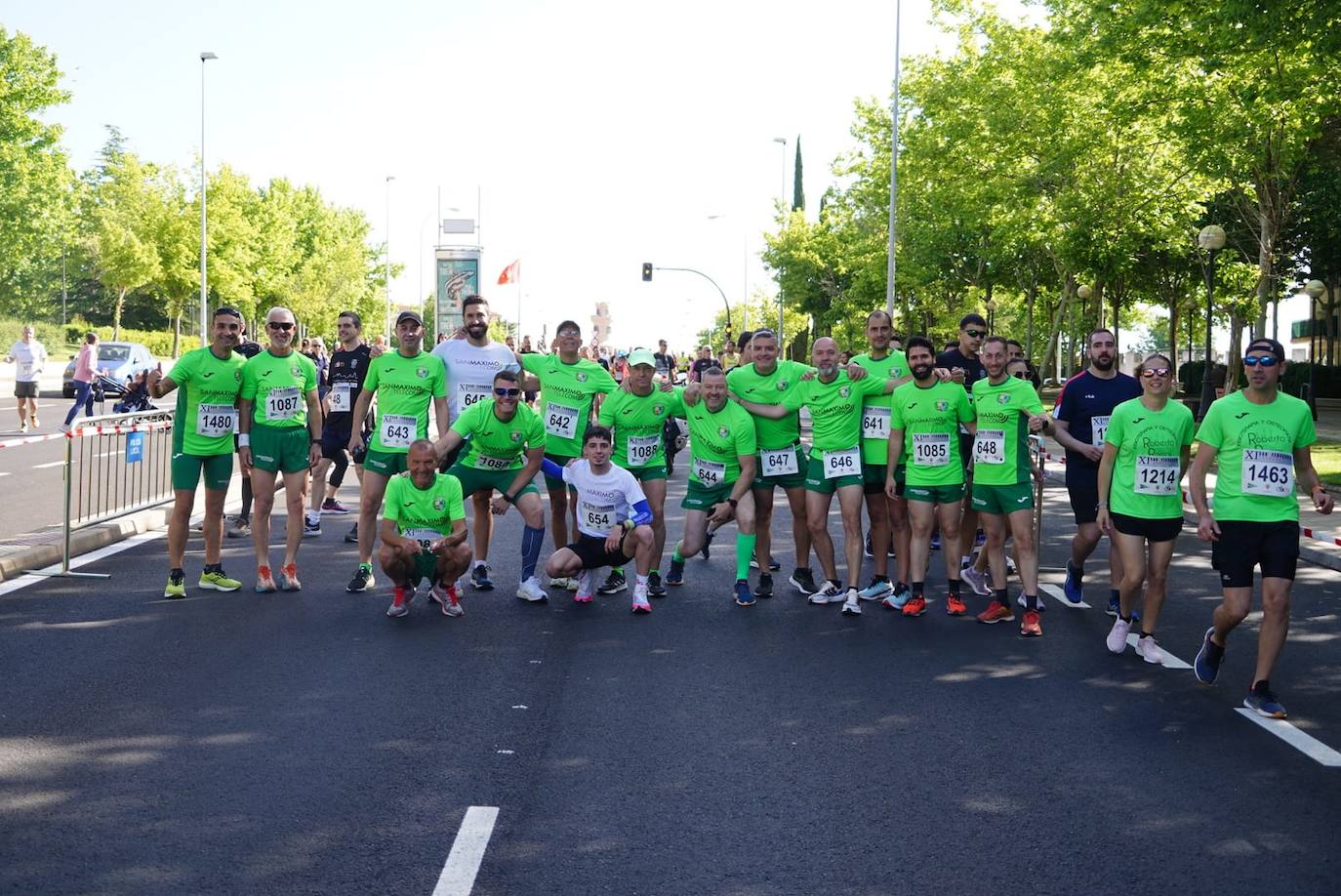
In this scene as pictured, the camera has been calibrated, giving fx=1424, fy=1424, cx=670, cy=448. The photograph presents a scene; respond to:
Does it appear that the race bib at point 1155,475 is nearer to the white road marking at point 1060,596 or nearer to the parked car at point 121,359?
the white road marking at point 1060,596

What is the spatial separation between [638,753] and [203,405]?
190 inches

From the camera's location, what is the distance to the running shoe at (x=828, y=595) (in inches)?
387

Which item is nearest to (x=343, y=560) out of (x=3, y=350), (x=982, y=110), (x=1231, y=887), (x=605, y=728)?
(x=605, y=728)

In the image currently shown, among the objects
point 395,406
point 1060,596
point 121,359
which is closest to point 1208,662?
point 1060,596

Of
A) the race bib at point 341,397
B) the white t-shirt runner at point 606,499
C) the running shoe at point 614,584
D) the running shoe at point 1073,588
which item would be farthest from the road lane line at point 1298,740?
the race bib at point 341,397

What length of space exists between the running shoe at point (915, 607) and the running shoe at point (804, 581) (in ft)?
3.10

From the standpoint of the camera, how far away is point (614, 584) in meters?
10.1

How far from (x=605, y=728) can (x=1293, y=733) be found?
10.3 ft

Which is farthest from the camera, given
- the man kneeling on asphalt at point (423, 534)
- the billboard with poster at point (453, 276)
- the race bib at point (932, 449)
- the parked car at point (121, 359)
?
the parked car at point (121, 359)

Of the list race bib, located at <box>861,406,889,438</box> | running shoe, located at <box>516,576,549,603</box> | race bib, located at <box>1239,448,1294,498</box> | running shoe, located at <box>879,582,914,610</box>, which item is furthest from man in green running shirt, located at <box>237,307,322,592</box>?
race bib, located at <box>1239,448,1294,498</box>

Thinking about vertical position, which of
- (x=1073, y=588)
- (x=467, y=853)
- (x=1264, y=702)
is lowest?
(x=467, y=853)

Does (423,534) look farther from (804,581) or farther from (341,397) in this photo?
(341,397)

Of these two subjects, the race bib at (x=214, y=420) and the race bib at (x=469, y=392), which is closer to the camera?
the race bib at (x=214, y=420)

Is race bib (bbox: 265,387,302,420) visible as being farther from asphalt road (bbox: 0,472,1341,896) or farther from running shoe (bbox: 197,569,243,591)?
asphalt road (bbox: 0,472,1341,896)
